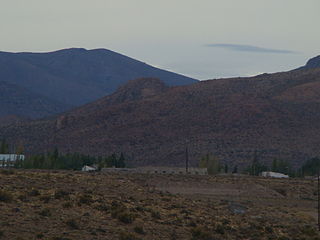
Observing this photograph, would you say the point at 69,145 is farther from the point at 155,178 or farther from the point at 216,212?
the point at 216,212

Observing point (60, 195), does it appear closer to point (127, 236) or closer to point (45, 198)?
point (45, 198)

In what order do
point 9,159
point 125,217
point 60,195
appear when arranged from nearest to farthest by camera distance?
point 125,217, point 60,195, point 9,159

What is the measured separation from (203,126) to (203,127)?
2.54 ft

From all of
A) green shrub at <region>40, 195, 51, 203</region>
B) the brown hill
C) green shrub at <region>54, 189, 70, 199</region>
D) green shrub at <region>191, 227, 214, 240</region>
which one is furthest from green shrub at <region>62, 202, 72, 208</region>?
the brown hill

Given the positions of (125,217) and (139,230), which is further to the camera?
(125,217)

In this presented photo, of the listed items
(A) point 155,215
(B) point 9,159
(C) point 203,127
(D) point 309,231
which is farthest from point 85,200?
(C) point 203,127

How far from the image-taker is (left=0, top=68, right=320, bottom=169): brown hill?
443ft

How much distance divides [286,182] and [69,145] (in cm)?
7665

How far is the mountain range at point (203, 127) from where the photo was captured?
13462 cm

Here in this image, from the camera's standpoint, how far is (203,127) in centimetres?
15025

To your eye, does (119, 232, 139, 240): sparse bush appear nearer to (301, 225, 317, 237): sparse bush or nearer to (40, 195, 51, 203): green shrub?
(40, 195, 51, 203): green shrub

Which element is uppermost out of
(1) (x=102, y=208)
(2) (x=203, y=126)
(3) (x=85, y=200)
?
(2) (x=203, y=126)

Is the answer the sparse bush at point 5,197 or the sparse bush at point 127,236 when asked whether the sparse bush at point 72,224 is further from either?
the sparse bush at point 5,197

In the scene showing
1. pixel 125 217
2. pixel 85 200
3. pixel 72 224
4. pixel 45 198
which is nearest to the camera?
pixel 72 224
